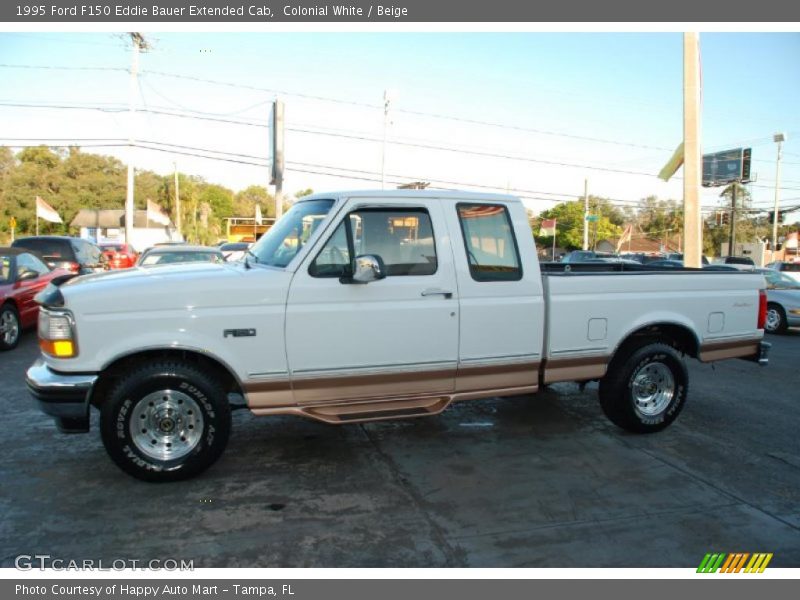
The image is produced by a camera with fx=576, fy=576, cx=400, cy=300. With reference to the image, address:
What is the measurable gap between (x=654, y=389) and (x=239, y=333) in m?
3.92

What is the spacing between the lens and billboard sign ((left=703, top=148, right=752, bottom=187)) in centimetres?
4575

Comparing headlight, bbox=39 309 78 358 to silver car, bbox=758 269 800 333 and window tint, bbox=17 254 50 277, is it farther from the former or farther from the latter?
silver car, bbox=758 269 800 333

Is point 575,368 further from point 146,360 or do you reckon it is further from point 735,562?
point 146,360

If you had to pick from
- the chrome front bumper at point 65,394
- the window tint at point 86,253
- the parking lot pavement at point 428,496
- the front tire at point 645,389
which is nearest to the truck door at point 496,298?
the parking lot pavement at point 428,496

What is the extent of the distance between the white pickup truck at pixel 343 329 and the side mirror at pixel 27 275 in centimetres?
600

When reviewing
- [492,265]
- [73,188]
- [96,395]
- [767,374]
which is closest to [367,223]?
[492,265]

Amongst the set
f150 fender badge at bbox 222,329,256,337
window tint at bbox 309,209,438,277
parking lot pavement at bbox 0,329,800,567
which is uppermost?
window tint at bbox 309,209,438,277

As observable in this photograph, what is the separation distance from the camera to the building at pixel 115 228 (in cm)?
5547

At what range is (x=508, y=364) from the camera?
4805 millimetres

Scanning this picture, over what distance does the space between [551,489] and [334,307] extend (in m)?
2.07

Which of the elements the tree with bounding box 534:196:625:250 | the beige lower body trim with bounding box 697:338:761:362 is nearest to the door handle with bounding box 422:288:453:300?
the beige lower body trim with bounding box 697:338:761:362

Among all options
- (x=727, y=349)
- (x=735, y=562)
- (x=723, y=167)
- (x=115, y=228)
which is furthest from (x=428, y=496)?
(x=115, y=228)

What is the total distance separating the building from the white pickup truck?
5170cm

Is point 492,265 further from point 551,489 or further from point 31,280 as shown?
point 31,280
